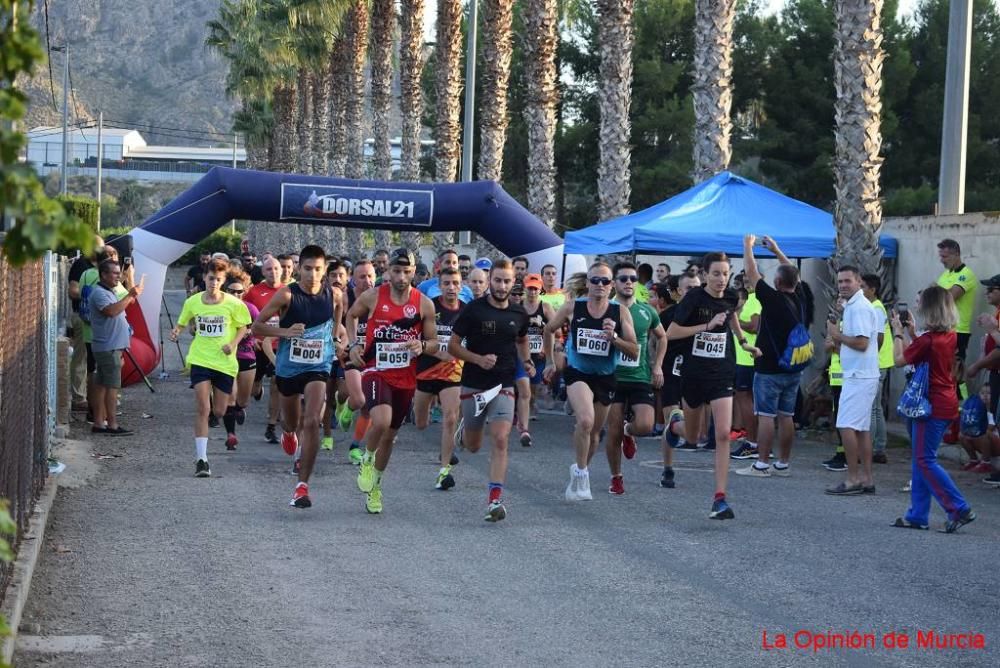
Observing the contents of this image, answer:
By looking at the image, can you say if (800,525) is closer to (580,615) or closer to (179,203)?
(580,615)

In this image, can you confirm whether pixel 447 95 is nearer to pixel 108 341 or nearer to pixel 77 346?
pixel 77 346

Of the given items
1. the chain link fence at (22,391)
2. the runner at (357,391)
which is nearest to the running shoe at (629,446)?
the runner at (357,391)

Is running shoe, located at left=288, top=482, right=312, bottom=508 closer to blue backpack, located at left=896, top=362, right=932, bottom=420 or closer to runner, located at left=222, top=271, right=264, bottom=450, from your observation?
runner, located at left=222, top=271, right=264, bottom=450

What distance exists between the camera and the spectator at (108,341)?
15195 millimetres

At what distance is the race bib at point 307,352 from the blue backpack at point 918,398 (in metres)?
4.47

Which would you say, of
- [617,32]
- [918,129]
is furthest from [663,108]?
[617,32]

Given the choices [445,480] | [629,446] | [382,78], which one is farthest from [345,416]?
[382,78]

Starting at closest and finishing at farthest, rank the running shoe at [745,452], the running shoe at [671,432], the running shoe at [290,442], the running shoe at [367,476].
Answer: the running shoe at [367,476]
the running shoe at [671,432]
the running shoe at [290,442]
the running shoe at [745,452]

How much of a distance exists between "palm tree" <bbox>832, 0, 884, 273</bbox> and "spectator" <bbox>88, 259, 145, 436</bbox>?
832 cm

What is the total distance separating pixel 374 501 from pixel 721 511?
2.54 m

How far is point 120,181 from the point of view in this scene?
14762 cm

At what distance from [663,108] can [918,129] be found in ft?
28.4

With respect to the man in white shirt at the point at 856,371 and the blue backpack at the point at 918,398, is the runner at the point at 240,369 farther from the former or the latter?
the blue backpack at the point at 918,398

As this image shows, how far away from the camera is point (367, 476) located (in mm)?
10422
